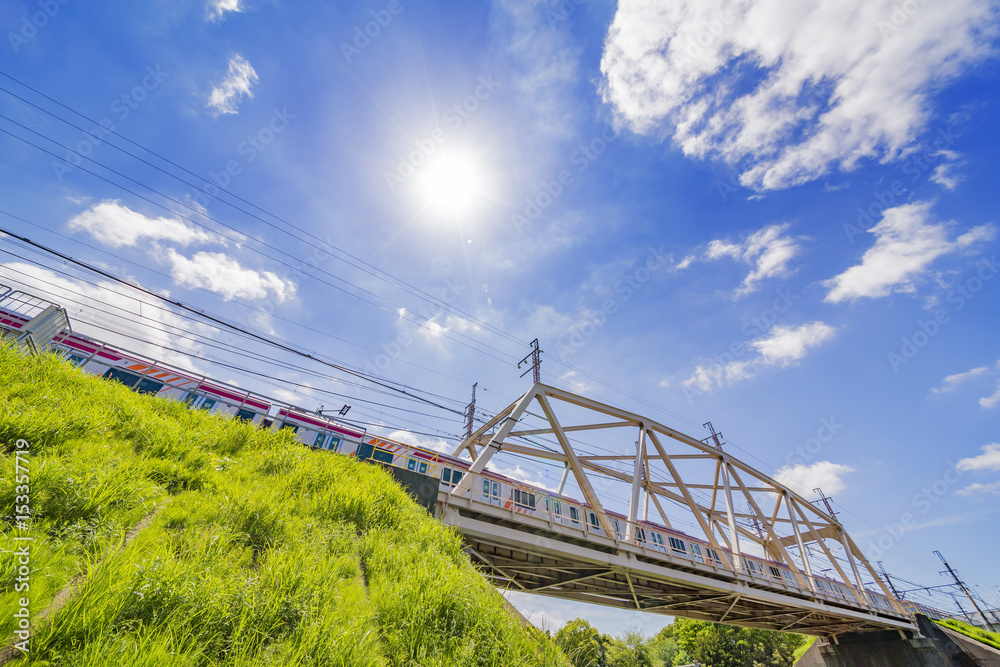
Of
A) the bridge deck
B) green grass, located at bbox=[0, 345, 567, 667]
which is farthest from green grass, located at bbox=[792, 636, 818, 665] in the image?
green grass, located at bbox=[0, 345, 567, 667]

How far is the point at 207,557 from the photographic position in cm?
309

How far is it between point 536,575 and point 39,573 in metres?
18.8

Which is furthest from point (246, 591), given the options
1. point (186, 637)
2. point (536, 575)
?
point (536, 575)

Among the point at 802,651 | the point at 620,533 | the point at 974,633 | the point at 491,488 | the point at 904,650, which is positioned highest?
the point at 491,488

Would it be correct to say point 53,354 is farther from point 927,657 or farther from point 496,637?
point 927,657

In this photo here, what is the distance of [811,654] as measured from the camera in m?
34.2

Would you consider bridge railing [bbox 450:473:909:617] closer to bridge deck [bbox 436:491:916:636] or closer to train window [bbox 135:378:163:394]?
bridge deck [bbox 436:491:916:636]

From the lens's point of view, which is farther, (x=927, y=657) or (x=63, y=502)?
(x=927, y=657)

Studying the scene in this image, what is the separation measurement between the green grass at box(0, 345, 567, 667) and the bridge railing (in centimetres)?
832

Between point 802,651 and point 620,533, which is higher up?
point 620,533

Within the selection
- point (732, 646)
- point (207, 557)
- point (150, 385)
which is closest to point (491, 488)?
point (207, 557)

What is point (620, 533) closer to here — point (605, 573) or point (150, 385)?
point (605, 573)

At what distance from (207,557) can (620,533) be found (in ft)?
53.2

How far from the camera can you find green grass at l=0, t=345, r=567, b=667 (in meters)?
2.24
